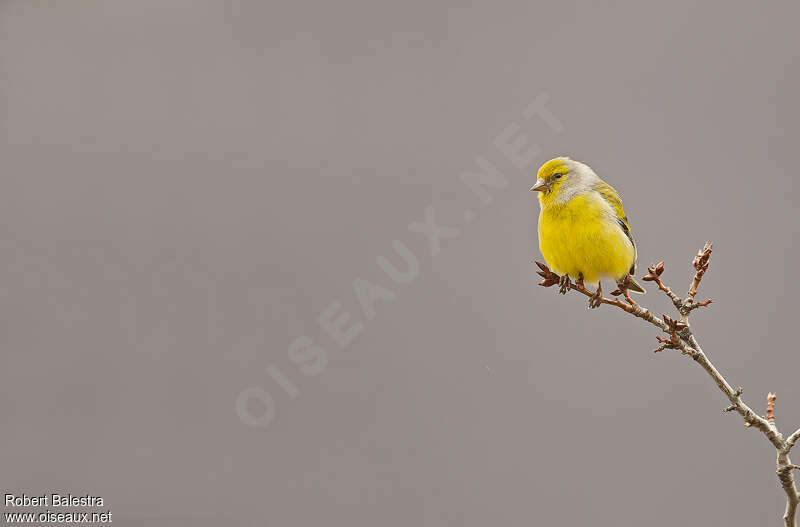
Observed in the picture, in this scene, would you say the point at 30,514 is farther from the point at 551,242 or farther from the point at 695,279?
the point at 695,279

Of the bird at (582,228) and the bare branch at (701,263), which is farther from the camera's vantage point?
the bird at (582,228)

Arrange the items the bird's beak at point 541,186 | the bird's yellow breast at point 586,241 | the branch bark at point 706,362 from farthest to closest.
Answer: the bird's beak at point 541,186 → the bird's yellow breast at point 586,241 → the branch bark at point 706,362

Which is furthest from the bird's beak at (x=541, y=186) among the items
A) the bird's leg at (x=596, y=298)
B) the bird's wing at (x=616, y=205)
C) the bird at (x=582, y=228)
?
the bird's leg at (x=596, y=298)

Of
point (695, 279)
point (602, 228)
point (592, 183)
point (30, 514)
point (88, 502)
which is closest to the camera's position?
point (695, 279)

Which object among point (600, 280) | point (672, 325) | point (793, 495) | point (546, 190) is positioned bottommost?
point (793, 495)

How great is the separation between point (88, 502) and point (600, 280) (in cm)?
371

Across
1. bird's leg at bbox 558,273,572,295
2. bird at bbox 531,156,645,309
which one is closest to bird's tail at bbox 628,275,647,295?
bird at bbox 531,156,645,309

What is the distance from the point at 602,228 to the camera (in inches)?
96.2

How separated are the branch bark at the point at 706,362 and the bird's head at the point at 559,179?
0.51 meters

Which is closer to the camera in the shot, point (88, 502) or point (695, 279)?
point (695, 279)

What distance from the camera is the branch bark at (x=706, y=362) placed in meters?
1.66

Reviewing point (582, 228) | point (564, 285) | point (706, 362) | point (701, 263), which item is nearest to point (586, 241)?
point (582, 228)

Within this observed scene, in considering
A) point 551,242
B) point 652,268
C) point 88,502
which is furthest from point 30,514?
point 652,268

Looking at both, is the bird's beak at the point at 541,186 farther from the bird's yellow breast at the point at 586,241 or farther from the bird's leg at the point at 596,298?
the bird's leg at the point at 596,298
